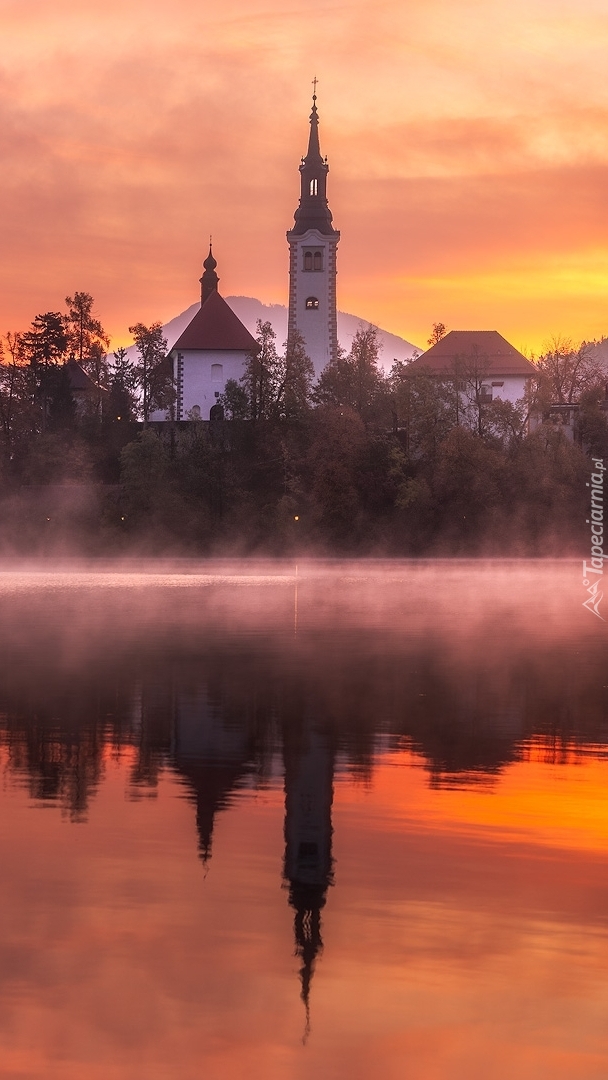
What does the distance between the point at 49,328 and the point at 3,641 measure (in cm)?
9621

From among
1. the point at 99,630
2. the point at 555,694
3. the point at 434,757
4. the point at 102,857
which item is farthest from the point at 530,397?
the point at 102,857

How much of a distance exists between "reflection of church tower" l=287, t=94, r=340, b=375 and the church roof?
9266mm

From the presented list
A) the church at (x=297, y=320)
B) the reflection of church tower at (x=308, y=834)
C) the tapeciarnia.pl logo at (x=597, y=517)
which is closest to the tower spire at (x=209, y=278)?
the church at (x=297, y=320)

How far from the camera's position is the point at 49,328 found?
133750 mm

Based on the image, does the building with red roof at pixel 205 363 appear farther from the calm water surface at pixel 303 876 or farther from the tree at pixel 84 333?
the calm water surface at pixel 303 876

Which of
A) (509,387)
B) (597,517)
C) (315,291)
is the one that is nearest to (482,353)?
(509,387)

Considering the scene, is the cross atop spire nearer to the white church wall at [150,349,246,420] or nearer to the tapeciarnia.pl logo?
the white church wall at [150,349,246,420]

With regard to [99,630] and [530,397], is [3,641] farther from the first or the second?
[530,397]

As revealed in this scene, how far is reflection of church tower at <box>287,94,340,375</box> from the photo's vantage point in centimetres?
13325

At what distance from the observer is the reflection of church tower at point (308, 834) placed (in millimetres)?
12336

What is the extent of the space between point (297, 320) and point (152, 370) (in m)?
14.4

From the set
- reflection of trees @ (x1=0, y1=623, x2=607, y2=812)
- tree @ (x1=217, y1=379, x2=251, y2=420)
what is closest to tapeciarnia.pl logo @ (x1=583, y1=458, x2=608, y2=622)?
tree @ (x1=217, y1=379, x2=251, y2=420)

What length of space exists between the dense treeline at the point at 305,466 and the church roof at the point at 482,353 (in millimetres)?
4635

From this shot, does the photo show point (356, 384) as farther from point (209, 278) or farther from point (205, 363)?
point (209, 278)
